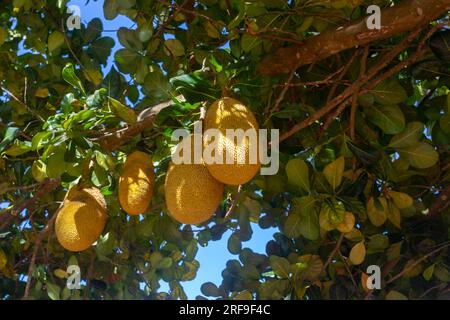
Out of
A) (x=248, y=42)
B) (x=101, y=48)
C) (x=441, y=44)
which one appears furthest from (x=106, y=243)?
(x=441, y=44)

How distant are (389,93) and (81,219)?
2.50 ft

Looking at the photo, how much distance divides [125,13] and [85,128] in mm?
510

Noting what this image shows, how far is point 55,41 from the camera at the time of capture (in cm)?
155

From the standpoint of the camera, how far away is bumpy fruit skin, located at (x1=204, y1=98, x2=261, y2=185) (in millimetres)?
992

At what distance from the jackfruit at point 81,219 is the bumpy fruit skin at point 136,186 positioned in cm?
8

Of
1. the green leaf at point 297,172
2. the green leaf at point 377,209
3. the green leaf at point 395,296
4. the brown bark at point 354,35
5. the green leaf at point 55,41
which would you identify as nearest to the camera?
the brown bark at point 354,35

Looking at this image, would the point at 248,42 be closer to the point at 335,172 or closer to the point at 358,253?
the point at 335,172

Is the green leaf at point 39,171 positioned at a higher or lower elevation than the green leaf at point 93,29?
lower

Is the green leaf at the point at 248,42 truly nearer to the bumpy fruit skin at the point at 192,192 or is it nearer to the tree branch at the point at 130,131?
the tree branch at the point at 130,131

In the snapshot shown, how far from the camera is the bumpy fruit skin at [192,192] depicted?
1074mm

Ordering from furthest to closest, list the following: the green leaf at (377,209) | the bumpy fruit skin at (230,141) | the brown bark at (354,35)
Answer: the green leaf at (377,209) < the brown bark at (354,35) < the bumpy fruit skin at (230,141)

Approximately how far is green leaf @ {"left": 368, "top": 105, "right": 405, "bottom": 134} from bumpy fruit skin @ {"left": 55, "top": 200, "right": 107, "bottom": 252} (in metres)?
0.68

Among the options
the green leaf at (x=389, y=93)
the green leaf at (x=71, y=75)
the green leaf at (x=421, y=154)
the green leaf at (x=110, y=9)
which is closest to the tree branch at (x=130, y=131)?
the green leaf at (x=71, y=75)
